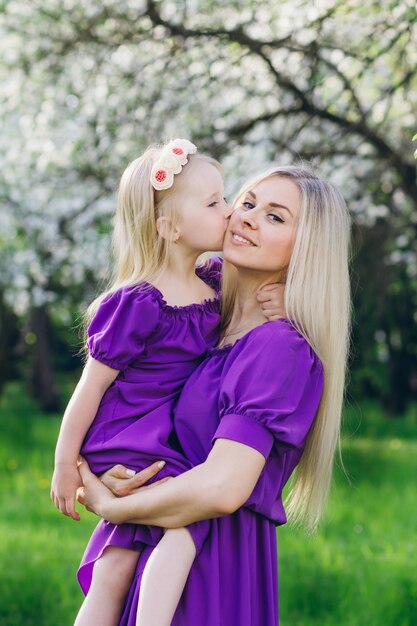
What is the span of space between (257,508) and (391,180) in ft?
15.4

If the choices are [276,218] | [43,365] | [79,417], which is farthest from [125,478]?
[43,365]

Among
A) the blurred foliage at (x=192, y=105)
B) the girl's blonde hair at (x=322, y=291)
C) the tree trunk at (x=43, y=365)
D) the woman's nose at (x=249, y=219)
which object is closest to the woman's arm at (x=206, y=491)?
the girl's blonde hair at (x=322, y=291)

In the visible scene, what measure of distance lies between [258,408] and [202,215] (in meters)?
0.57

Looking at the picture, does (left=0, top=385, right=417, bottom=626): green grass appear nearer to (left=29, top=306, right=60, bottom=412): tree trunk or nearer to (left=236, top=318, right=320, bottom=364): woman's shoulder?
(left=236, top=318, right=320, bottom=364): woman's shoulder

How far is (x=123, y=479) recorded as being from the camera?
102 inches

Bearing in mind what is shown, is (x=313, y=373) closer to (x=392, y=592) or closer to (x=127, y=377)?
(x=127, y=377)

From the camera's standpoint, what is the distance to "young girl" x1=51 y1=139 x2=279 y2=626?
2555mm

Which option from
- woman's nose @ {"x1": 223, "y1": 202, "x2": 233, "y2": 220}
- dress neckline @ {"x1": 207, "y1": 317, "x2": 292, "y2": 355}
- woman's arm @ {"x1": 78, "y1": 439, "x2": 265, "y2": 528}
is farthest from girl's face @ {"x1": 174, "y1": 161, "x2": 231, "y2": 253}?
woman's arm @ {"x1": 78, "y1": 439, "x2": 265, "y2": 528}

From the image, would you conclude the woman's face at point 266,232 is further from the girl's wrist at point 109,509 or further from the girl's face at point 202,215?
the girl's wrist at point 109,509

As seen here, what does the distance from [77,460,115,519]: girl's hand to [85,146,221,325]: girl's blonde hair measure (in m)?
0.40

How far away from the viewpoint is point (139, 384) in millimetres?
2631

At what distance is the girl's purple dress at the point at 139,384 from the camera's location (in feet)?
8.44

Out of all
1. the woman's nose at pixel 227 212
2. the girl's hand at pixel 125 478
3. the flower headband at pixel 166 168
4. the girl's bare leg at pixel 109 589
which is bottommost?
the girl's bare leg at pixel 109 589

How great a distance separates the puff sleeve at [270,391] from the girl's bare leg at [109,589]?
0.43 metres
